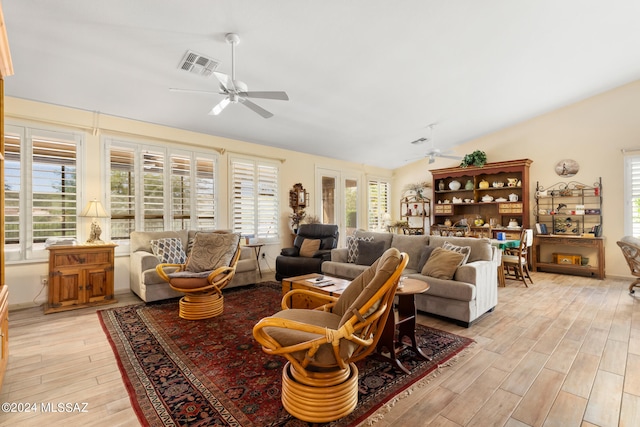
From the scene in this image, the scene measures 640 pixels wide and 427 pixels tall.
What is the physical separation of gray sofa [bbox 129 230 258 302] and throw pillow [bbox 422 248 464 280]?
285 centimetres

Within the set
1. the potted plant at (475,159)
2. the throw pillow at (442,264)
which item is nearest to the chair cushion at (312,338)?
the throw pillow at (442,264)

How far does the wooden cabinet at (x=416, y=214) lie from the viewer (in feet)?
27.8

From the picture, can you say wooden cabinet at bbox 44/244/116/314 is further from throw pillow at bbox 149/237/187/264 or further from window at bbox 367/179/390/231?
window at bbox 367/179/390/231

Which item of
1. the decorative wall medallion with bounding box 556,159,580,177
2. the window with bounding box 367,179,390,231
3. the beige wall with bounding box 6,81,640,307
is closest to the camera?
the beige wall with bounding box 6,81,640,307

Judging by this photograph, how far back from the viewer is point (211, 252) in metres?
4.22

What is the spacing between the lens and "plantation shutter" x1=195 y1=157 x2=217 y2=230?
5.48 m

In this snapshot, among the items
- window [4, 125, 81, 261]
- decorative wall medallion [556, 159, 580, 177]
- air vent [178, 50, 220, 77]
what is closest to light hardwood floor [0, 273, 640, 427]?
window [4, 125, 81, 261]

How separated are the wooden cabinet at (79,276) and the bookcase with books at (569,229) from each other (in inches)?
305

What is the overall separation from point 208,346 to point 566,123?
780cm

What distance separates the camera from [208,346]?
2844 mm

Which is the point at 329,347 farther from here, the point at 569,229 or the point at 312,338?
the point at 569,229

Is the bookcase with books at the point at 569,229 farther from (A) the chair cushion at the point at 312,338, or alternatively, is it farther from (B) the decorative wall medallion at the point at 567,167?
(A) the chair cushion at the point at 312,338

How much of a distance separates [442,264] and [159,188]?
4469 millimetres

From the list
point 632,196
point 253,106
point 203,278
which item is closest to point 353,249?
point 203,278
